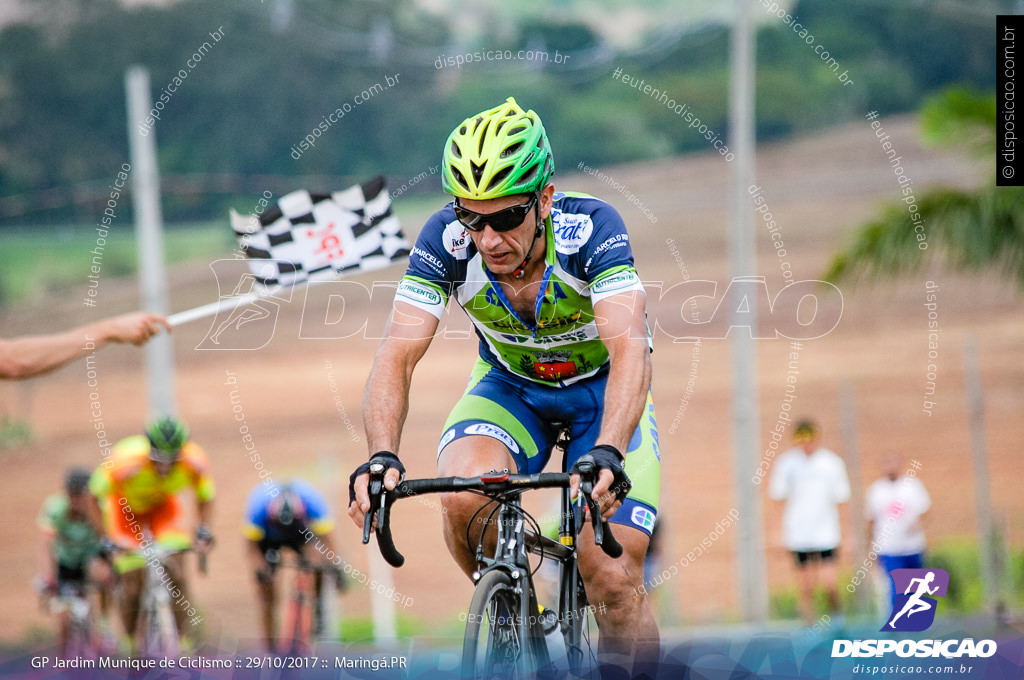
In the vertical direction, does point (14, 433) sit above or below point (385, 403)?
above

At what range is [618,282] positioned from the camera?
4.02m

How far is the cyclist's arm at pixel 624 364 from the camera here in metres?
3.77

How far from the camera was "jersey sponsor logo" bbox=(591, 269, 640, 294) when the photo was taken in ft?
13.2

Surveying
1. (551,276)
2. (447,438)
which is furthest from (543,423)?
(551,276)

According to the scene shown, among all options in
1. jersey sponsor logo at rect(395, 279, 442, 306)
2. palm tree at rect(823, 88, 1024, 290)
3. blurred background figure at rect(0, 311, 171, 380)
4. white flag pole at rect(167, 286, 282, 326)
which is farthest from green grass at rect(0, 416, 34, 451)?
jersey sponsor logo at rect(395, 279, 442, 306)

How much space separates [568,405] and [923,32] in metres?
32.1

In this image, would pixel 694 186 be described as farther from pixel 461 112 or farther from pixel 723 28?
pixel 461 112

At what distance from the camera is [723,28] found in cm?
3262

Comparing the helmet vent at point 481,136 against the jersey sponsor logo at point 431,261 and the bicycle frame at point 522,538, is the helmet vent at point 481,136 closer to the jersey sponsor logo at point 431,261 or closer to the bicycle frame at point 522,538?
the jersey sponsor logo at point 431,261

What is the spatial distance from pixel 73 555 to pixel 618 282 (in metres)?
8.08

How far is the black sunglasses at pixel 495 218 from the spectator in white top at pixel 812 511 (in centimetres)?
729

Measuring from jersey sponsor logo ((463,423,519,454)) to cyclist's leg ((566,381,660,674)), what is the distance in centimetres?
47

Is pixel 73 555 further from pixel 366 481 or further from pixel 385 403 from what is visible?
pixel 366 481

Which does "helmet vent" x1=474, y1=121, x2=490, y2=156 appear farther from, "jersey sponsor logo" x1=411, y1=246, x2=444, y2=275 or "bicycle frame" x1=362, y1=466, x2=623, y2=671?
"bicycle frame" x1=362, y1=466, x2=623, y2=671
